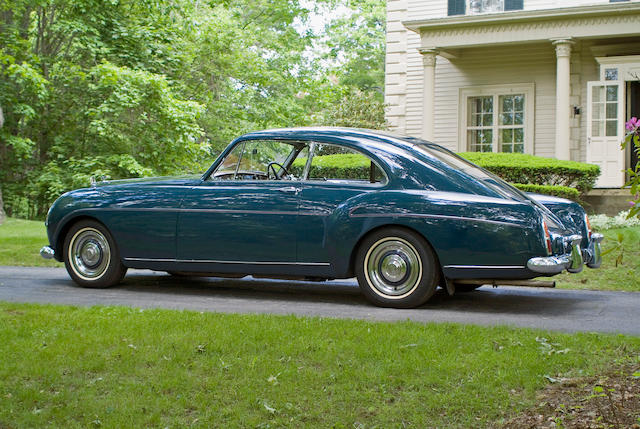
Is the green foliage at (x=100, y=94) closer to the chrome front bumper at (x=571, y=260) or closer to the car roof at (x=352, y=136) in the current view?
the car roof at (x=352, y=136)

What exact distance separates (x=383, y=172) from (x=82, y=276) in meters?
3.50

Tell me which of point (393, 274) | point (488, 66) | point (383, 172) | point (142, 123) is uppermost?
point (488, 66)

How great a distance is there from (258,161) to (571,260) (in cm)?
333

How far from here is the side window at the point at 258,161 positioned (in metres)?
8.32

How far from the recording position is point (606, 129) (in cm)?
1817

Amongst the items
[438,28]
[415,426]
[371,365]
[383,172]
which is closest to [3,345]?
[371,365]

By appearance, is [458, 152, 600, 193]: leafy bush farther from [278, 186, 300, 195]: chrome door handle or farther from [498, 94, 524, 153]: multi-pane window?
[278, 186, 300, 195]: chrome door handle

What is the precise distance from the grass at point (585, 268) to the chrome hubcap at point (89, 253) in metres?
2.75

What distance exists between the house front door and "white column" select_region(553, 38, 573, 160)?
1.98 ft

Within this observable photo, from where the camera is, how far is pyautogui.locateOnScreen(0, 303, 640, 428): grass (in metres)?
4.39

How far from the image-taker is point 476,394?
179 inches

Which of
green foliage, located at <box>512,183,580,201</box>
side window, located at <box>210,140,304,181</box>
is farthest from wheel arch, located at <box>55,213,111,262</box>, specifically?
green foliage, located at <box>512,183,580,201</box>

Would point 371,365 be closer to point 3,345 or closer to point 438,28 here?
point 3,345

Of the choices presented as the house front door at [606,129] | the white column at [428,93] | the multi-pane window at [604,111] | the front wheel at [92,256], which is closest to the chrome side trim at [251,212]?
the front wheel at [92,256]
